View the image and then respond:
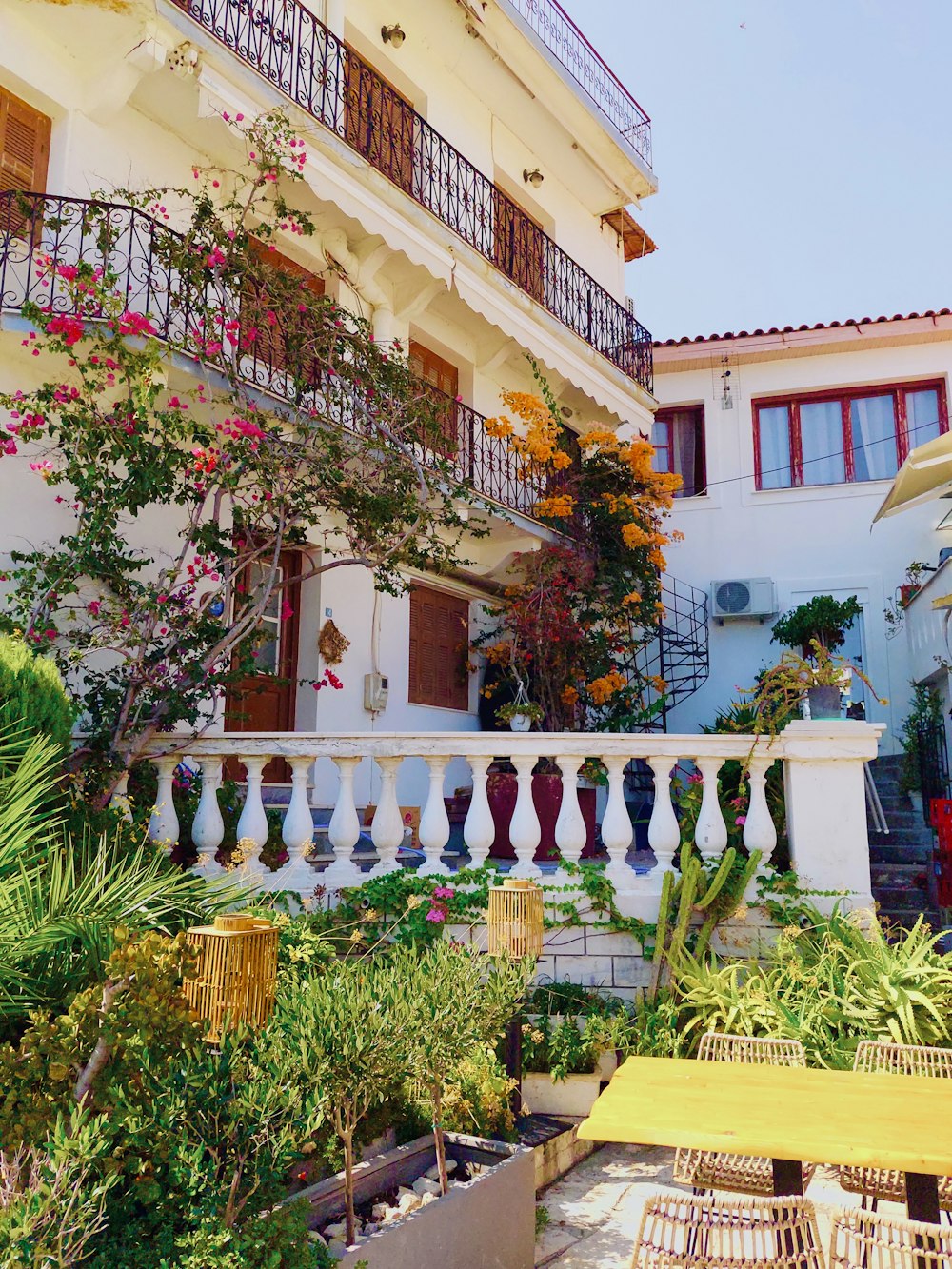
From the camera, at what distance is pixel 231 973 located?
11.0 feet

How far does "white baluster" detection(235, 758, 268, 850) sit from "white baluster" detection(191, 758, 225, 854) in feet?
0.48

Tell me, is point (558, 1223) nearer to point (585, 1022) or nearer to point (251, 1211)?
point (585, 1022)

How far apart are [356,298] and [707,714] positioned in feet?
27.5

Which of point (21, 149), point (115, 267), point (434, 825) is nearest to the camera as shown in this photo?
point (434, 825)

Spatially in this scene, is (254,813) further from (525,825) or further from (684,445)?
(684,445)

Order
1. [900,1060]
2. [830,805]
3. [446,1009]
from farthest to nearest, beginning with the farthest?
[830,805] < [900,1060] < [446,1009]

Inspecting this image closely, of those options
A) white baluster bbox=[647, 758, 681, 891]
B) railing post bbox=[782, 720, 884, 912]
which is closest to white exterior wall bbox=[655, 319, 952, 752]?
railing post bbox=[782, 720, 884, 912]

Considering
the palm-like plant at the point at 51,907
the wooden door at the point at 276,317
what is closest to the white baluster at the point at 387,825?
the palm-like plant at the point at 51,907

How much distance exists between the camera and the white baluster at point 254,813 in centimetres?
611

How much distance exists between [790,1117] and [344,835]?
11.6 ft

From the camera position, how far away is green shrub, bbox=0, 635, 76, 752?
5.05 metres

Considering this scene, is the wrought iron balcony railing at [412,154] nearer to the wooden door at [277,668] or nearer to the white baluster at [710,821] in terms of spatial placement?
the wooden door at [277,668]

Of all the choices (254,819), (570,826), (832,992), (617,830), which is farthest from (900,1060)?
(254,819)

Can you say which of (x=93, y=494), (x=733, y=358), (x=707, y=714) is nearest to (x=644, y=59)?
(x=733, y=358)
